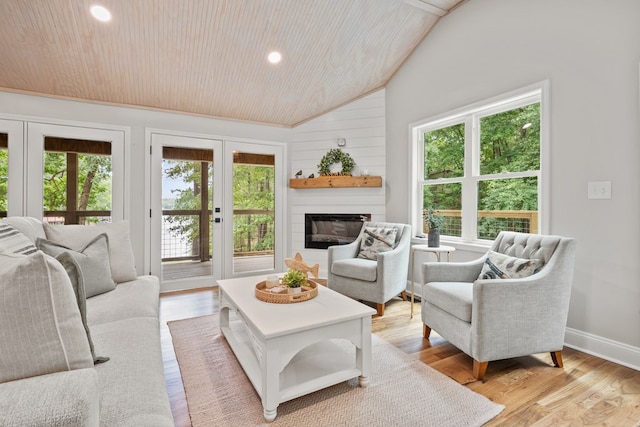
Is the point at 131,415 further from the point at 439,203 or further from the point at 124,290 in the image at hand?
the point at 439,203

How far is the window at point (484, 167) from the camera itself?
2711mm

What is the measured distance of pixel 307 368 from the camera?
1.80 metres

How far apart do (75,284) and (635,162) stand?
10.1 ft

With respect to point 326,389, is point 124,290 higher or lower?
higher

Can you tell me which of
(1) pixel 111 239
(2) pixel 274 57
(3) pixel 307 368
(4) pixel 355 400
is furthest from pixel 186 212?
(4) pixel 355 400

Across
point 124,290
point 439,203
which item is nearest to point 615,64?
point 439,203

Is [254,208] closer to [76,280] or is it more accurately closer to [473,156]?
[473,156]

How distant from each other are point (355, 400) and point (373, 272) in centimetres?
144

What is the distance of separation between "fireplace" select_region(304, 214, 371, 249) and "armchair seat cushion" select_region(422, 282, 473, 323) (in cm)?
199

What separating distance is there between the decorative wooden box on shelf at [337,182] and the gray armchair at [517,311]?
7.07 ft

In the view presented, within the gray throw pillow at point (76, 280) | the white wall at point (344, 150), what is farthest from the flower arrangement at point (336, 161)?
the gray throw pillow at point (76, 280)

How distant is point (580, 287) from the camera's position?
2.30 metres

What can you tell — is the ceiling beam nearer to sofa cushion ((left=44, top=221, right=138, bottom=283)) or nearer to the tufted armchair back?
the tufted armchair back

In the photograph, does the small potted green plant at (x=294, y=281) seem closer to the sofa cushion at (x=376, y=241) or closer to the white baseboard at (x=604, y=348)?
the sofa cushion at (x=376, y=241)
